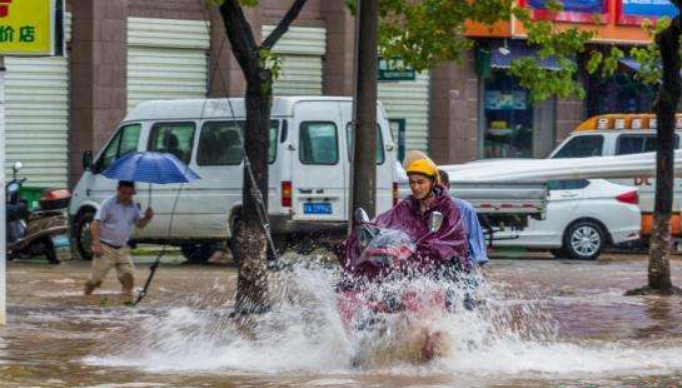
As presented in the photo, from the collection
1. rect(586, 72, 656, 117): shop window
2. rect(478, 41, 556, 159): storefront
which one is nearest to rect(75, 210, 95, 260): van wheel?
rect(478, 41, 556, 159): storefront

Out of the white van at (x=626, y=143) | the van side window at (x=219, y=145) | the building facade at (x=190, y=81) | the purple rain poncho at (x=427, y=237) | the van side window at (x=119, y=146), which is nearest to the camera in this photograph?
the purple rain poncho at (x=427, y=237)

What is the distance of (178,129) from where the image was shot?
77.9 feet

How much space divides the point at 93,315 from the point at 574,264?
1115 cm

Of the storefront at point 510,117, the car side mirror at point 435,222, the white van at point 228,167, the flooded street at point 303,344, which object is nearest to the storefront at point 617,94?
the storefront at point 510,117

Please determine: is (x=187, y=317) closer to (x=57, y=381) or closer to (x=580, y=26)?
(x=57, y=381)

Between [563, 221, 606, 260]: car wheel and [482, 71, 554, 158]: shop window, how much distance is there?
8472mm

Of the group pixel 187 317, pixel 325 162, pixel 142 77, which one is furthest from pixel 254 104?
pixel 142 77

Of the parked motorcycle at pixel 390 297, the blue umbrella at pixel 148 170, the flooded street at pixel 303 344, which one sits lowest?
the flooded street at pixel 303 344

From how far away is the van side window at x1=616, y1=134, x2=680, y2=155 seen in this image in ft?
93.5

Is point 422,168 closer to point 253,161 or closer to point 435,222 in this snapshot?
point 435,222

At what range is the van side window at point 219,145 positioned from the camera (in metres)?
23.2

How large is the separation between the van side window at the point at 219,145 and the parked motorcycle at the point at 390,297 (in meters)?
12.0

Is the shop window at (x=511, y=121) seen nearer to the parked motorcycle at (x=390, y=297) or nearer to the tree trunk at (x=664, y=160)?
the tree trunk at (x=664, y=160)

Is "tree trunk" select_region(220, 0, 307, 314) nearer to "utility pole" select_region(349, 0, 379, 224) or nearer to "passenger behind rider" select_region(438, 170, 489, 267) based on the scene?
"utility pole" select_region(349, 0, 379, 224)
